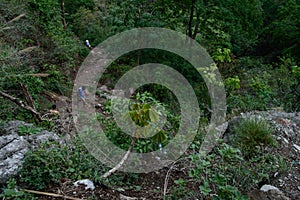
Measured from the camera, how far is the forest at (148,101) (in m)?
2.18

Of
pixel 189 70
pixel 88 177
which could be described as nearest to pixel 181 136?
pixel 88 177

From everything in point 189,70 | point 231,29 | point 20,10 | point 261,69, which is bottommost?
point 261,69

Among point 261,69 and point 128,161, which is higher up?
point 128,161

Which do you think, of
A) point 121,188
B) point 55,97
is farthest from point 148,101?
point 55,97

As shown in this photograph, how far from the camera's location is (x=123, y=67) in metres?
6.65

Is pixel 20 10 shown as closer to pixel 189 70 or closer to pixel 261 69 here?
pixel 189 70

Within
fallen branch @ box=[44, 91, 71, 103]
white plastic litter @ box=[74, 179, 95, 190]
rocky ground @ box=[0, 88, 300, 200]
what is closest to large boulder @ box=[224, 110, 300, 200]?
rocky ground @ box=[0, 88, 300, 200]

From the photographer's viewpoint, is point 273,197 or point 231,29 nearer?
point 273,197

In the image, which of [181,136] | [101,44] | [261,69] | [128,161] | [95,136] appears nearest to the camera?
[128,161]

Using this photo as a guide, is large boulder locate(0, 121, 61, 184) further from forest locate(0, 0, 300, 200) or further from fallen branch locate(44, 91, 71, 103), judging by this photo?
fallen branch locate(44, 91, 71, 103)

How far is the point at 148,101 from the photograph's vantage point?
273cm

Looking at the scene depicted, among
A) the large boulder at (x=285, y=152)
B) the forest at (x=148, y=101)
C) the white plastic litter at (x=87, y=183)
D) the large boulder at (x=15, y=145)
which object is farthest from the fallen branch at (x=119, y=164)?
the large boulder at (x=285, y=152)

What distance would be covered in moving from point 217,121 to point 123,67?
2975 millimetres

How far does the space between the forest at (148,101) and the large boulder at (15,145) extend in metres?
0.02
